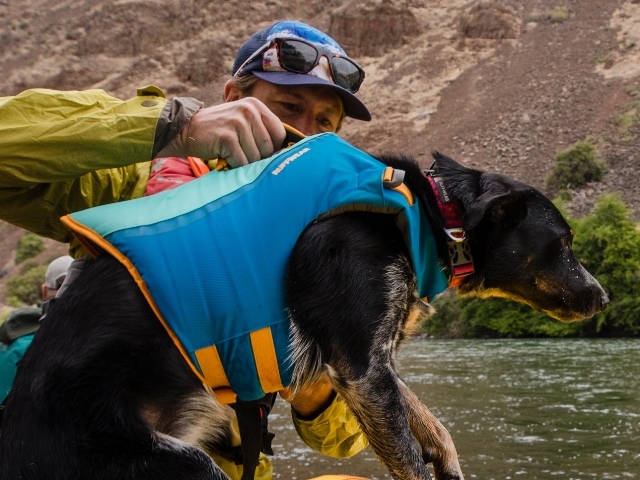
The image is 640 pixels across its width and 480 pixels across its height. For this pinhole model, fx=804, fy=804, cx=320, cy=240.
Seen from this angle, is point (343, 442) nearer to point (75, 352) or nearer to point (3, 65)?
point (75, 352)

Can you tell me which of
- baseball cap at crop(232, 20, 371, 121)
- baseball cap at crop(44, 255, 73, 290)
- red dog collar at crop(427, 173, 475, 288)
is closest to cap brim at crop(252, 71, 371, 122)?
baseball cap at crop(232, 20, 371, 121)

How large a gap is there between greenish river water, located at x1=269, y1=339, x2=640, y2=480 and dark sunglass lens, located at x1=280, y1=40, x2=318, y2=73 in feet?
21.3

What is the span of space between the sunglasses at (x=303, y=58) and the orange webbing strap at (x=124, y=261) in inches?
64.2

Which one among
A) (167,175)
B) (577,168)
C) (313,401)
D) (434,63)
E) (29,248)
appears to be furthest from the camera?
(29,248)

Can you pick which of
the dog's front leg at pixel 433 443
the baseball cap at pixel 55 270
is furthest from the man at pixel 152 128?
the baseball cap at pixel 55 270

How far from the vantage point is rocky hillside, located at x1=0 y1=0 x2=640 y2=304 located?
207ft

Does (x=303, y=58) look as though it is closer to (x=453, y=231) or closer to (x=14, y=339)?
(x=453, y=231)

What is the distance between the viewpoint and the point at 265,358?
3002 mm

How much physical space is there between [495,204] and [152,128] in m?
1.63

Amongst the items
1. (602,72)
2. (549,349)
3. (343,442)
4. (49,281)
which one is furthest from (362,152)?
(602,72)

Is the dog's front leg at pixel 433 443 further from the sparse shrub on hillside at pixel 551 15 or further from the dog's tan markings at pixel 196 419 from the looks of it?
the sparse shrub on hillside at pixel 551 15

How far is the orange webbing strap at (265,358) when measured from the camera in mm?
2965

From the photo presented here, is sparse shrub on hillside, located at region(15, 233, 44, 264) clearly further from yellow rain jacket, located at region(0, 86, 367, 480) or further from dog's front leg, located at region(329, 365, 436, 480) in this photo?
dog's front leg, located at region(329, 365, 436, 480)

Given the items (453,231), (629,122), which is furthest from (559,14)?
(453,231)
